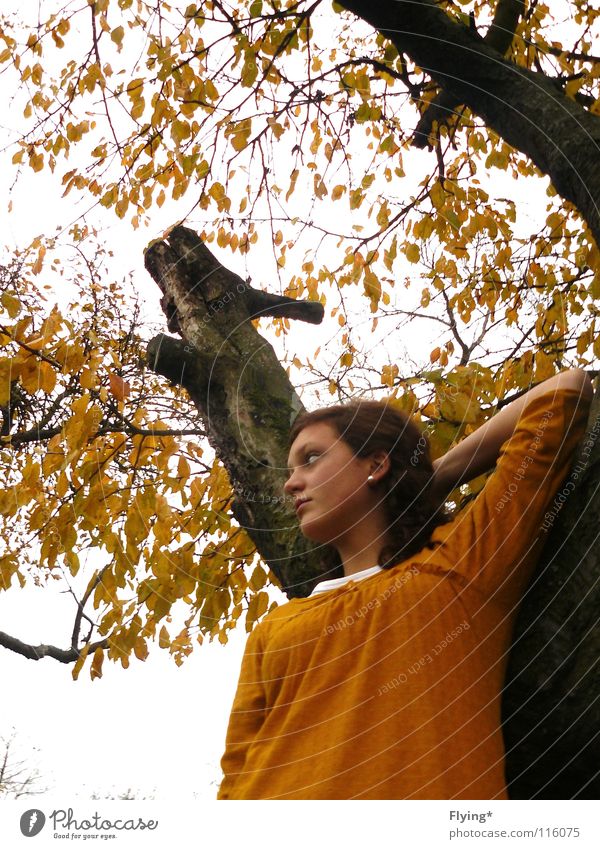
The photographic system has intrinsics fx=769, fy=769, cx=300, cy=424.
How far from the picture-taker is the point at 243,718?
157cm

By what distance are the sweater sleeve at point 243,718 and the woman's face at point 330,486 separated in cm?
29

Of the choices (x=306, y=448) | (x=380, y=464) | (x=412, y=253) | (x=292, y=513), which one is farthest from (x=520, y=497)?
(x=412, y=253)

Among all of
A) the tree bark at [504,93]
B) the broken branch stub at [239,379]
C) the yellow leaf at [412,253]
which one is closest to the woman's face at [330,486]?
the broken branch stub at [239,379]

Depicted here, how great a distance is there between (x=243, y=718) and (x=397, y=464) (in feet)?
2.10

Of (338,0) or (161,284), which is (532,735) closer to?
(161,284)

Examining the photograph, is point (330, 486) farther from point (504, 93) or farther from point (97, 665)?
point (97, 665)

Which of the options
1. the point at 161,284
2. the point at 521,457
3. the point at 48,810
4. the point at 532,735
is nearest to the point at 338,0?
the point at 161,284

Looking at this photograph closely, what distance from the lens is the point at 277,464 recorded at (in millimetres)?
2029

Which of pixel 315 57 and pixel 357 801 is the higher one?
pixel 315 57

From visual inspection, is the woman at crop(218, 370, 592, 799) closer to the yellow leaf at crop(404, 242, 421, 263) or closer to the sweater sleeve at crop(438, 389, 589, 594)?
the sweater sleeve at crop(438, 389, 589, 594)

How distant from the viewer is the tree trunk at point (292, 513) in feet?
4.33

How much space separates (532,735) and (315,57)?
381cm

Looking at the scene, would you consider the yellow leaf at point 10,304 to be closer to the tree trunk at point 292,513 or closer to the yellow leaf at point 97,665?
the tree trunk at point 292,513

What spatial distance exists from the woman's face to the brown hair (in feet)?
0.10
